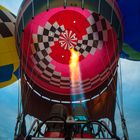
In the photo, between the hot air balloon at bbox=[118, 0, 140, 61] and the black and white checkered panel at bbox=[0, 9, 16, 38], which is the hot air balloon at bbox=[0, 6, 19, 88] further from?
the hot air balloon at bbox=[118, 0, 140, 61]

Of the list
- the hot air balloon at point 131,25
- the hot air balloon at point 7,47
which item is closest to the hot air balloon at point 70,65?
the hot air balloon at point 131,25

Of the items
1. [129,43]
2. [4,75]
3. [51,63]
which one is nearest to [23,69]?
[51,63]

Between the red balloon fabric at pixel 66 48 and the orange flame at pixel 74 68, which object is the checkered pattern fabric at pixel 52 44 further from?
the orange flame at pixel 74 68

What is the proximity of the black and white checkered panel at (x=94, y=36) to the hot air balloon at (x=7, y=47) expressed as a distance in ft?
6.76

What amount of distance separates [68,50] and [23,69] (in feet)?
5.15

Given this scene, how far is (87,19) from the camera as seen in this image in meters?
8.09

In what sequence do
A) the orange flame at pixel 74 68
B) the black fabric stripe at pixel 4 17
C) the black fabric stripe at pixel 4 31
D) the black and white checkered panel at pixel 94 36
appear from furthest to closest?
the black fabric stripe at pixel 4 17
the black fabric stripe at pixel 4 31
the orange flame at pixel 74 68
the black and white checkered panel at pixel 94 36

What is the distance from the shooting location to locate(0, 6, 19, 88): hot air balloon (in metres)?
8.45

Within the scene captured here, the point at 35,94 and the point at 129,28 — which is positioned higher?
the point at 129,28

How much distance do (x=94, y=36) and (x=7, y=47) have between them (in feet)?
8.94

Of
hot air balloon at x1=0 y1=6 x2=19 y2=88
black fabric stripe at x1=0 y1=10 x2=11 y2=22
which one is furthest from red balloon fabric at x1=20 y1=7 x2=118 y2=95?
black fabric stripe at x1=0 y1=10 x2=11 y2=22

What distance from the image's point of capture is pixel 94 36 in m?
8.12

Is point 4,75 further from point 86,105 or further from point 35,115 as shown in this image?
point 86,105

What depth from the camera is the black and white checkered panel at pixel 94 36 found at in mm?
7840
